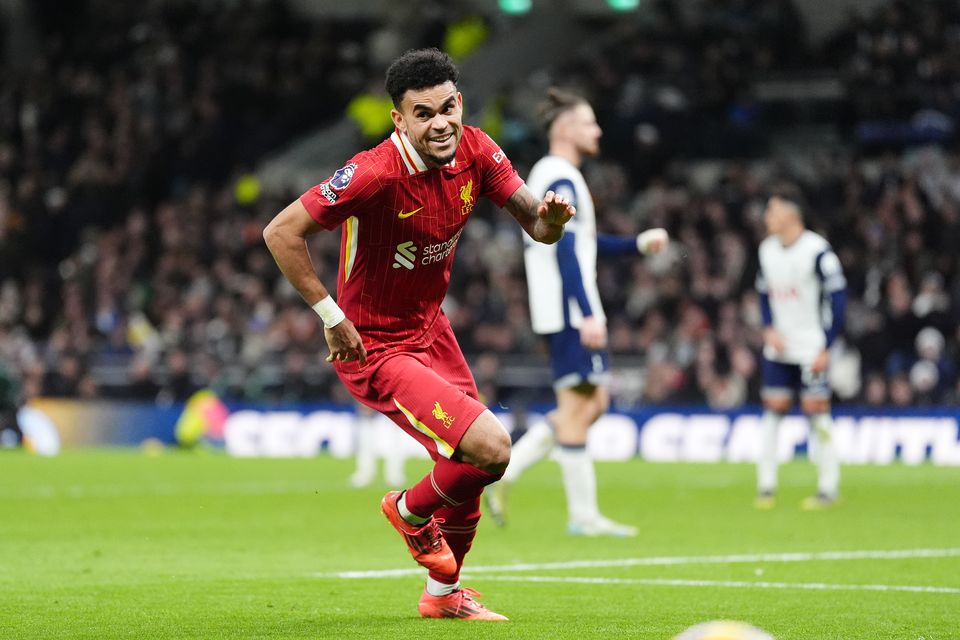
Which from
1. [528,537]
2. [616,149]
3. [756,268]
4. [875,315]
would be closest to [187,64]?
[616,149]

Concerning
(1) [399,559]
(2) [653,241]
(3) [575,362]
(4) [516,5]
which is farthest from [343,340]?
(4) [516,5]

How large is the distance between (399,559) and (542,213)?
11.3 ft

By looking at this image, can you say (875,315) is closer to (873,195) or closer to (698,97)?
(873,195)

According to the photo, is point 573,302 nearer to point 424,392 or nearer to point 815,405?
point 815,405

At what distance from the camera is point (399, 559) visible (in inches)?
376

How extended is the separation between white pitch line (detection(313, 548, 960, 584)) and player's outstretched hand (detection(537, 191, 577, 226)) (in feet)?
8.54

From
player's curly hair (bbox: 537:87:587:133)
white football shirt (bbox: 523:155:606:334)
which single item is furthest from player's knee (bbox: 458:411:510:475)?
player's curly hair (bbox: 537:87:587:133)

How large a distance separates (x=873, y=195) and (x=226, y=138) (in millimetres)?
12611

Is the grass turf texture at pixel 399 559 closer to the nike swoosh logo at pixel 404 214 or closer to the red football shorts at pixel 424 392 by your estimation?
the red football shorts at pixel 424 392

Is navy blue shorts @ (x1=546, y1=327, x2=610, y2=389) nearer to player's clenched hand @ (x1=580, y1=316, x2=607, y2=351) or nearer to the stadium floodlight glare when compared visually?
player's clenched hand @ (x1=580, y1=316, x2=607, y2=351)

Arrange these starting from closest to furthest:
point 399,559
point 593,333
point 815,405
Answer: point 399,559
point 593,333
point 815,405

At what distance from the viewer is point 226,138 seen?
30.7 m

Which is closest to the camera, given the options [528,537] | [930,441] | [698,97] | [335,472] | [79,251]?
[528,537]

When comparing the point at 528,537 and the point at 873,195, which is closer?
the point at 528,537
